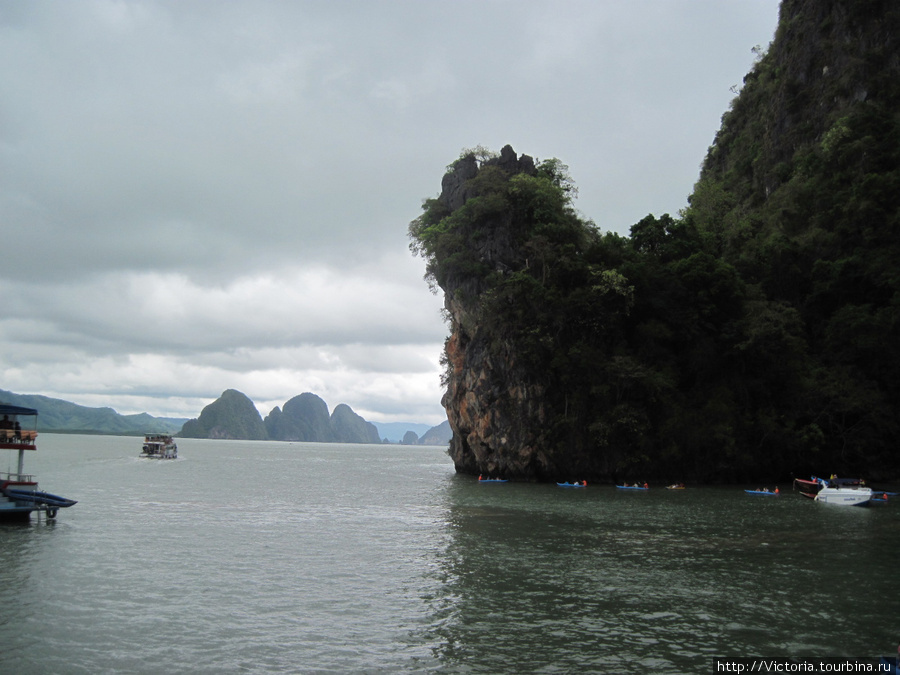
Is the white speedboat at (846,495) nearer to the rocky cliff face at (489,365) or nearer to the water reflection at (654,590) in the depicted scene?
the water reflection at (654,590)

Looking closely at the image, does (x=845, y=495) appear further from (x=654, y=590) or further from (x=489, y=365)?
(x=654, y=590)

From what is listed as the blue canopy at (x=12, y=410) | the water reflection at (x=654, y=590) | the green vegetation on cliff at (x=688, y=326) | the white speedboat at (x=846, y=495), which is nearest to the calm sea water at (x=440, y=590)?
the water reflection at (x=654, y=590)

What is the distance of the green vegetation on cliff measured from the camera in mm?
41375

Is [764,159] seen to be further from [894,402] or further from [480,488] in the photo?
[480,488]

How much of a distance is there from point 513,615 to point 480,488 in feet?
90.1

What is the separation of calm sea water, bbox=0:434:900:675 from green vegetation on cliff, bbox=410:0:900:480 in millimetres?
14251

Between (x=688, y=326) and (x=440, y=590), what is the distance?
33.6m

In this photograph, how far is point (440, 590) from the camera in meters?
14.5

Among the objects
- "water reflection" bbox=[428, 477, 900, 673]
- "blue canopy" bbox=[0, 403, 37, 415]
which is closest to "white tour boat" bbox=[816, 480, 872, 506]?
"water reflection" bbox=[428, 477, 900, 673]

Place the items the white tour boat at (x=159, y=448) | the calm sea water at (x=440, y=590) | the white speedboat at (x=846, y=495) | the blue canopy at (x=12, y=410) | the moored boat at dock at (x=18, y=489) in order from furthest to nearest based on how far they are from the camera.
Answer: the white tour boat at (x=159, y=448), the white speedboat at (x=846, y=495), the blue canopy at (x=12, y=410), the moored boat at dock at (x=18, y=489), the calm sea water at (x=440, y=590)

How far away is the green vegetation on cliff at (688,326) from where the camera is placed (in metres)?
41.4

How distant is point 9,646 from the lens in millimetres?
10727

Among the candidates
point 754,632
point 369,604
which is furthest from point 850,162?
point 369,604

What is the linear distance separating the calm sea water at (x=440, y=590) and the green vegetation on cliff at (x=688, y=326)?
46.8ft
